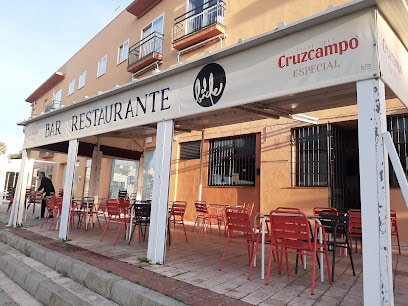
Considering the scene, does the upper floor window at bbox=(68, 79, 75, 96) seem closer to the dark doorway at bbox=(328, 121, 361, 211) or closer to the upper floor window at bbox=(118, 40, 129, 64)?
the upper floor window at bbox=(118, 40, 129, 64)

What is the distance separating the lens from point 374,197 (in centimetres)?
275

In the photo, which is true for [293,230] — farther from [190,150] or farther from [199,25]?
[199,25]

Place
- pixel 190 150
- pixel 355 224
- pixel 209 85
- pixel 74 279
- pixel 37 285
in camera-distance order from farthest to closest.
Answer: pixel 190 150
pixel 355 224
pixel 209 85
pixel 74 279
pixel 37 285

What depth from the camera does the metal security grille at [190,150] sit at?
11.6 m

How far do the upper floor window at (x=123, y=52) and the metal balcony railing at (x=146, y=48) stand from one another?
815 mm

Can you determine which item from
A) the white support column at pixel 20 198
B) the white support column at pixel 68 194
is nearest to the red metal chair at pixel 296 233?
the white support column at pixel 68 194

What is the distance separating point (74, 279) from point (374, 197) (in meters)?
4.06

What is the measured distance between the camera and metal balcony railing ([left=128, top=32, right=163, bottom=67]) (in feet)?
45.6

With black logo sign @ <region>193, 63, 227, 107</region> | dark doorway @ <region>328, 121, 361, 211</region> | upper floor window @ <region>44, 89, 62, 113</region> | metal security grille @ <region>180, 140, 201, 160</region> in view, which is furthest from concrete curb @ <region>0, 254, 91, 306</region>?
upper floor window @ <region>44, 89, 62, 113</region>

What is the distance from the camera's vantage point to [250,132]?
960 centimetres

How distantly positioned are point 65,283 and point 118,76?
46.2ft

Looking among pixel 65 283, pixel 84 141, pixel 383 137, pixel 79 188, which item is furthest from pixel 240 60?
pixel 79 188

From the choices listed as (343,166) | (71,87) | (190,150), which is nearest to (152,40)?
(190,150)

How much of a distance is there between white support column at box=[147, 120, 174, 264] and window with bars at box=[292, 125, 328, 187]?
4.75 metres
